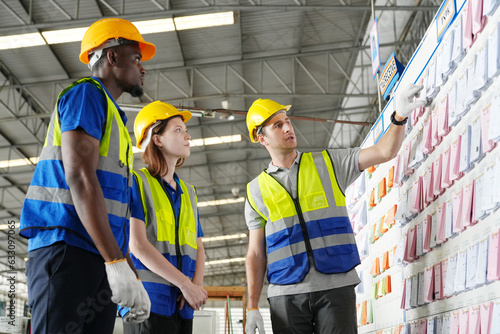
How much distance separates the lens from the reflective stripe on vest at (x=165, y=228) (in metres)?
3.15

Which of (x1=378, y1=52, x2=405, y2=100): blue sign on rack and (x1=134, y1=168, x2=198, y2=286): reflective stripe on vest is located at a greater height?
(x1=378, y1=52, x2=405, y2=100): blue sign on rack

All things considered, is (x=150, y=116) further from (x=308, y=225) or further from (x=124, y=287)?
(x=124, y=287)

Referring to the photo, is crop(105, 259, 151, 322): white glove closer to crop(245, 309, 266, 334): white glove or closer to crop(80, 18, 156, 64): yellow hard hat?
crop(80, 18, 156, 64): yellow hard hat

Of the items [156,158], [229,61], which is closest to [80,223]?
[156,158]

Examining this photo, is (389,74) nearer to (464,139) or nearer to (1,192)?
(464,139)

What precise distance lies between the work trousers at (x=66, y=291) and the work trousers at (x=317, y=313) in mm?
1525

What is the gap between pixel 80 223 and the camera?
2.04 m

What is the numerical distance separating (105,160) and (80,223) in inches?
11.0

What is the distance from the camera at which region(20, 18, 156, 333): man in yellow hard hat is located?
6.30ft

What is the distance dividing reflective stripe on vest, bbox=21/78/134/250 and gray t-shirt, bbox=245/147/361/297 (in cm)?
140

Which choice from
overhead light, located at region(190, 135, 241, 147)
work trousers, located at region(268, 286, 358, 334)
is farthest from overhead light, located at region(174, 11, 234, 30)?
work trousers, located at region(268, 286, 358, 334)

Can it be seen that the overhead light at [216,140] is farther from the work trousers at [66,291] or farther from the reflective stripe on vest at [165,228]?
the work trousers at [66,291]

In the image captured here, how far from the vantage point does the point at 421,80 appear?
3.30 meters

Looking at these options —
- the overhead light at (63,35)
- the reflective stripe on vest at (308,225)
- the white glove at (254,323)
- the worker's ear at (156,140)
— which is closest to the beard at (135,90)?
the worker's ear at (156,140)
